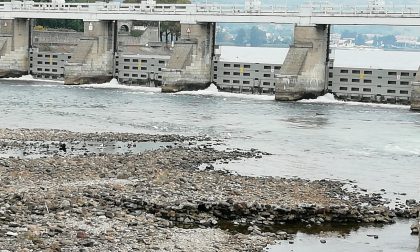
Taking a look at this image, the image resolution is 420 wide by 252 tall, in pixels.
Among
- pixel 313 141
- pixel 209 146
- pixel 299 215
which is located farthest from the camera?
pixel 313 141

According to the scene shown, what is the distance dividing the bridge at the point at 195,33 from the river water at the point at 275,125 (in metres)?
1.87

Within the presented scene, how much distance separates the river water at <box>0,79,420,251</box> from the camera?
115 feet

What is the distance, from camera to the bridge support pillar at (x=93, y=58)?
83688 mm

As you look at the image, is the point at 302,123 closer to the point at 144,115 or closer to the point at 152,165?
the point at 144,115

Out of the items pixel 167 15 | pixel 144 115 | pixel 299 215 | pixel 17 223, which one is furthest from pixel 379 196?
pixel 167 15

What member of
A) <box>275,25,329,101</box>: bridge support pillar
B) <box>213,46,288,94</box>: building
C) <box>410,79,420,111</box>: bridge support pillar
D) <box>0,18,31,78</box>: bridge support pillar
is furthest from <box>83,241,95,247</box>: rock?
<box>0,18,31,78</box>: bridge support pillar

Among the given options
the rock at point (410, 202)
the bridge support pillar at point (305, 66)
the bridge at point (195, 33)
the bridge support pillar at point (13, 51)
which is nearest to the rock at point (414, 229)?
the rock at point (410, 202)

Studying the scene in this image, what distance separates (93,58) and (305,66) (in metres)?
23.6

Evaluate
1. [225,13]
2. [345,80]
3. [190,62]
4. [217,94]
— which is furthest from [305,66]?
[190,62]

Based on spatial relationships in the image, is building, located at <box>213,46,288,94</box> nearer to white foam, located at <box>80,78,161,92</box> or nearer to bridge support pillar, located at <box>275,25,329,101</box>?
bridge support pillar, located at <box>275,25,329,101</box>

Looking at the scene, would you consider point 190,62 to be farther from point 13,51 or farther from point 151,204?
point 151,204

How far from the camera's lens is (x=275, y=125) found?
180ft

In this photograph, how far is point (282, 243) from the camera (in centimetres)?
2291

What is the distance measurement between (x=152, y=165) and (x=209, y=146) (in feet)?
30.7
